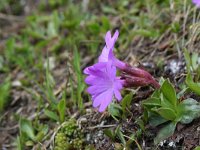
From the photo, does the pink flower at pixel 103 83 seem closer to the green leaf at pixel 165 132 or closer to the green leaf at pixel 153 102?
the green leaf at pixel 153 102

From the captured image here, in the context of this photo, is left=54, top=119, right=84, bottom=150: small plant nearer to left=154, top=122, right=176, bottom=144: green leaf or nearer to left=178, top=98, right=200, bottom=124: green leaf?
left=154, top=122, right=176, bottom=144: green leaf

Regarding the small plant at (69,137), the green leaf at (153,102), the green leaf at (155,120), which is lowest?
the small plant at (69,137)

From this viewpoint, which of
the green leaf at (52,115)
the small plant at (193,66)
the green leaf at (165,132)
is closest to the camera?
the green leaf at (165,132)

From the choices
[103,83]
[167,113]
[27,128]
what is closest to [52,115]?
[27,128]

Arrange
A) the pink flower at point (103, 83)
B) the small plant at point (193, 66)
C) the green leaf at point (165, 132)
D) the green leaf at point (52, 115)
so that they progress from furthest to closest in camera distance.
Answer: the green leaf at point (52, 115) → the small plant at point (193, 66) → the green leaf at point (165, 132) → the pink flower at point (103, 83)

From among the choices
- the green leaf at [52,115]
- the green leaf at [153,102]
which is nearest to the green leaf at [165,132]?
the green leaf at [153,102]

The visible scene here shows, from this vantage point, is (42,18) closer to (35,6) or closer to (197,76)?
(35,6)

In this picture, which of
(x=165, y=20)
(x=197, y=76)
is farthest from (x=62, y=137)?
(x=165, y=20)
